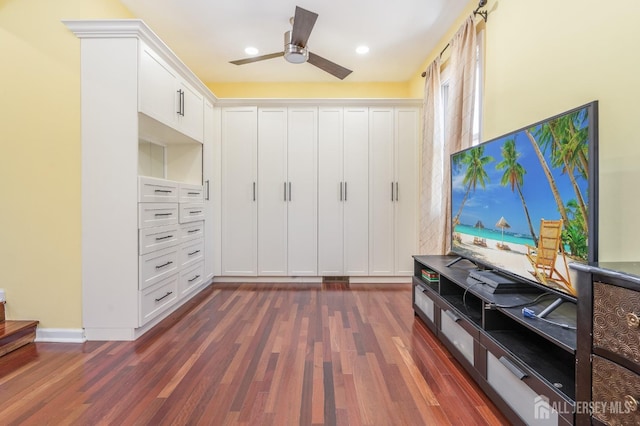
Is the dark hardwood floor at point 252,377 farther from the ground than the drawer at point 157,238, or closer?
closer

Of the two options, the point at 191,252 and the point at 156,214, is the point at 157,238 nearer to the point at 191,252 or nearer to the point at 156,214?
the point at 156,214

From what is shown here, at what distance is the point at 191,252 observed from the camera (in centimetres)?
308

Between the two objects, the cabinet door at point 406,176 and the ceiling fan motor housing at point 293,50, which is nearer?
the ceiling fan motor housing at point 293,50

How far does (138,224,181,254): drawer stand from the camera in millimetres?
2219

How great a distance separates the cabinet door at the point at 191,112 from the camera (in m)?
2.86

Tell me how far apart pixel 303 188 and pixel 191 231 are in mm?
1413

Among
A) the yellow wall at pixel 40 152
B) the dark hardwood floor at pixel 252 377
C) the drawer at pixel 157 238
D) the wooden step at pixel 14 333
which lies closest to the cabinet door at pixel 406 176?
the dark hardwood floor at pixel 252 377

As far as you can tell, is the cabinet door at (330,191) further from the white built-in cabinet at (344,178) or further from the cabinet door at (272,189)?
the cabinet door at (272,189)

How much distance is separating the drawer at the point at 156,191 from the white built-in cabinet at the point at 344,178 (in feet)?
5.58

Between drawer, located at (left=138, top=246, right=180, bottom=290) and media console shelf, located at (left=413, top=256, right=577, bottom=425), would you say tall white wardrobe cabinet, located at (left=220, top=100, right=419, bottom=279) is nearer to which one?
drawer, located at (left=138, top=246, right=180, bottom=290)

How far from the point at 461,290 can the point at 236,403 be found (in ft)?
5.52

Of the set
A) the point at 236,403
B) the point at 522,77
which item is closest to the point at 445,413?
the point at 236,403

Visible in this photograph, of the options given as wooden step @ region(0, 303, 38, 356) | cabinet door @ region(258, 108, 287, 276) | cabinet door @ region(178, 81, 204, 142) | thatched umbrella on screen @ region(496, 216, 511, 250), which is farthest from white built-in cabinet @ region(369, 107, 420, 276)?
wooden step @ region(0, 303, 38, 356)

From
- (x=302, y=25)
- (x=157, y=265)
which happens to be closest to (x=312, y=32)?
(x=302, y=25)
